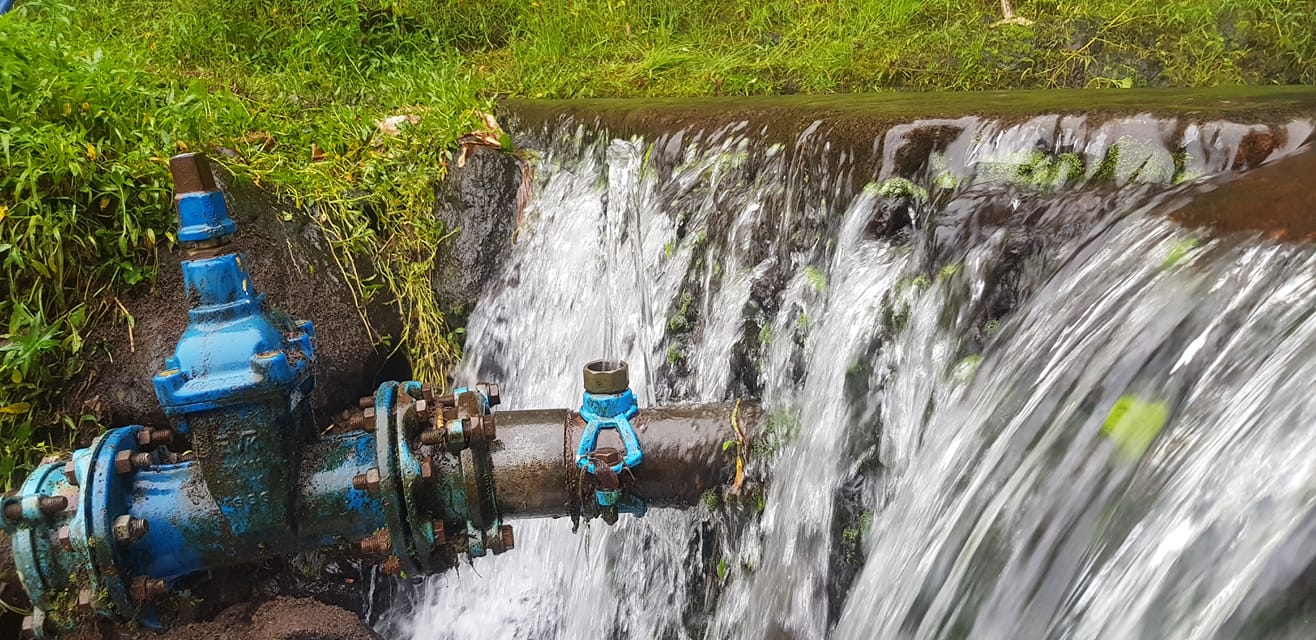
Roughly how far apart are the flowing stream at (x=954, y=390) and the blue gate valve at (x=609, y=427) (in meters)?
0.35

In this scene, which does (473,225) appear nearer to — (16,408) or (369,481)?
(16,408)

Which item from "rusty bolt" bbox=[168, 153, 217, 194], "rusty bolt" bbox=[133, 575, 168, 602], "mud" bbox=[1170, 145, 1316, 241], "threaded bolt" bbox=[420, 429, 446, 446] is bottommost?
"rusty bolt" bbox=[133, 575, 168, 602]

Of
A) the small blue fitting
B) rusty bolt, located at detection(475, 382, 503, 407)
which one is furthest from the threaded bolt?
the small blue fitting

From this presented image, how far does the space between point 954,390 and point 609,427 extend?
0.88 metres

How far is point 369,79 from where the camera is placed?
5.45 meters

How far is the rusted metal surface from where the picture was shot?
216cm

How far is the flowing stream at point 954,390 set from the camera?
1.29 m

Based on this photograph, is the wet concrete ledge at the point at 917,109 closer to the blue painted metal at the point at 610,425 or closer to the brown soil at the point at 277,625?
the blue painted metal at the point at 610,425

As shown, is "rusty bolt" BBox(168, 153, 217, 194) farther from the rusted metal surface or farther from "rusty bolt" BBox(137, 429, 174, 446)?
the rusted metal surface

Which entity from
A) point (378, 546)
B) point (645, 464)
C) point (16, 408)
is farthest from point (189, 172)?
point (16, 408)

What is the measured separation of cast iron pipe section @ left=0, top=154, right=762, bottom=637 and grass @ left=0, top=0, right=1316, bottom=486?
3.24ft

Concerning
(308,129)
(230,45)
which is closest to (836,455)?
(308,129)

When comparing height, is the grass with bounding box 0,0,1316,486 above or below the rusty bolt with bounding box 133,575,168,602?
above

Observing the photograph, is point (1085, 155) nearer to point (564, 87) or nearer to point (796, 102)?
point (796, 102)
